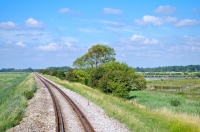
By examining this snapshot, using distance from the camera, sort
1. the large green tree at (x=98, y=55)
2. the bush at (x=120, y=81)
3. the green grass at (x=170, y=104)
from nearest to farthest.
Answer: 1. the green grass at (x=170, y=104)
2. the bush at (x=120, y=81)
3. the large green tree at (x=98, y=55)

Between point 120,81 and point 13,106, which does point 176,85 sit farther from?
point 13,106

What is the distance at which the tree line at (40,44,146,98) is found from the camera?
140 ft

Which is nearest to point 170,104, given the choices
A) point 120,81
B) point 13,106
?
point 120,81

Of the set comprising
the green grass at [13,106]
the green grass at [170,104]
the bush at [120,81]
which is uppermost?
the bush at [120,81]

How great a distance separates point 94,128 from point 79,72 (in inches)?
2361

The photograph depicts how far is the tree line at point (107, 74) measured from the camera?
42.8m

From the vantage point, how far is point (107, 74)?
145ft

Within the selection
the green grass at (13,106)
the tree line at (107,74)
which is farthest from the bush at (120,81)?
the green grass at (13,106)

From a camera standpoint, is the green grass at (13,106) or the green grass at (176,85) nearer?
the green grass at (13,106)

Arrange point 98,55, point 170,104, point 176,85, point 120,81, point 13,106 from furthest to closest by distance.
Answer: point 176,85 → point 98,55 → point 120,81 → point 170,104 → point 13,106

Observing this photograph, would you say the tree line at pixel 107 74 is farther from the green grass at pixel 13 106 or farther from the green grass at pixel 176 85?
the green grass at pixel 176 85

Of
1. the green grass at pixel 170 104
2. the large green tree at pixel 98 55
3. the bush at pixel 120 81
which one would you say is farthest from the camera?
the large green tree at pixel 98 55

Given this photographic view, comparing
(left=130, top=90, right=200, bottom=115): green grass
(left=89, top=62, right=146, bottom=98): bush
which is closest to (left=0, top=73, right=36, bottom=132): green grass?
(left=89, top=62, right=146, bottom=98): bush

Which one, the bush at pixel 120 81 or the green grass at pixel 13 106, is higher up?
the bush at pixel 120 81
